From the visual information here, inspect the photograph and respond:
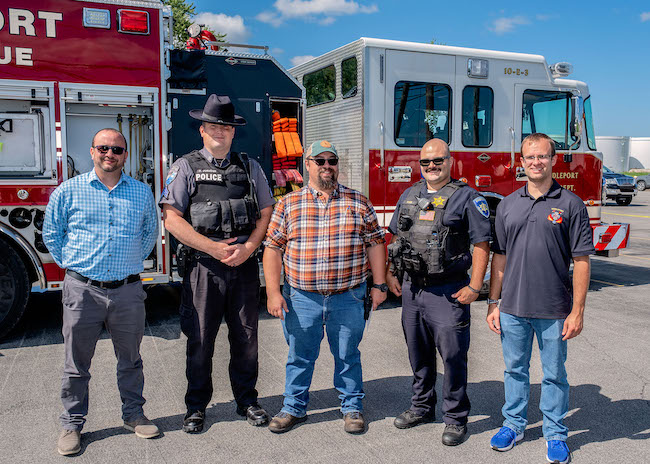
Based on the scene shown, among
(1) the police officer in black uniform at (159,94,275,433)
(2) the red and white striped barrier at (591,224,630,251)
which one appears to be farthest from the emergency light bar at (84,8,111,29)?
(2) the red and white striped barrier at (591,224,630,251)

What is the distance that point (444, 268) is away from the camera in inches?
140

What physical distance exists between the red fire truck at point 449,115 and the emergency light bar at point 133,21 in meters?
2.31

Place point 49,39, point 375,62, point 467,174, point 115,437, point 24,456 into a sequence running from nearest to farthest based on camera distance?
point 24,456 < point 115,437 < point 49,39 < point 375,62 < point 467,174

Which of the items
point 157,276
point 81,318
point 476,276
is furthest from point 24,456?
point 476,276

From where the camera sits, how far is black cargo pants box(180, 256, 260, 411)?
3713mm

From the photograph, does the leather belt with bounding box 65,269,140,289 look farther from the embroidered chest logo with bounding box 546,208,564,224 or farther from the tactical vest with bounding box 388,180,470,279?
the embroidered chest logo with bounding box 546,208,564,224

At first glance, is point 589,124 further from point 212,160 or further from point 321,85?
point 212,160

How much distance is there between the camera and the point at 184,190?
12.0 ft

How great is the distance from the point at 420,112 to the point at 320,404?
380 cm

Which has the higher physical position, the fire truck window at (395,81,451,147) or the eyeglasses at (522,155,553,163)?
the fire truck window at (395,81,451,147)

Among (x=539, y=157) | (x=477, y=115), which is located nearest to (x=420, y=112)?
(x=477, y=115)

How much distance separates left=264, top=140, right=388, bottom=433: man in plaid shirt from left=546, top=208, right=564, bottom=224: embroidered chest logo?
1031mm

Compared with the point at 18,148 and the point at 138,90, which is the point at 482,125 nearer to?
the point at 138,90

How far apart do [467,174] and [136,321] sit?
14.9 feet
